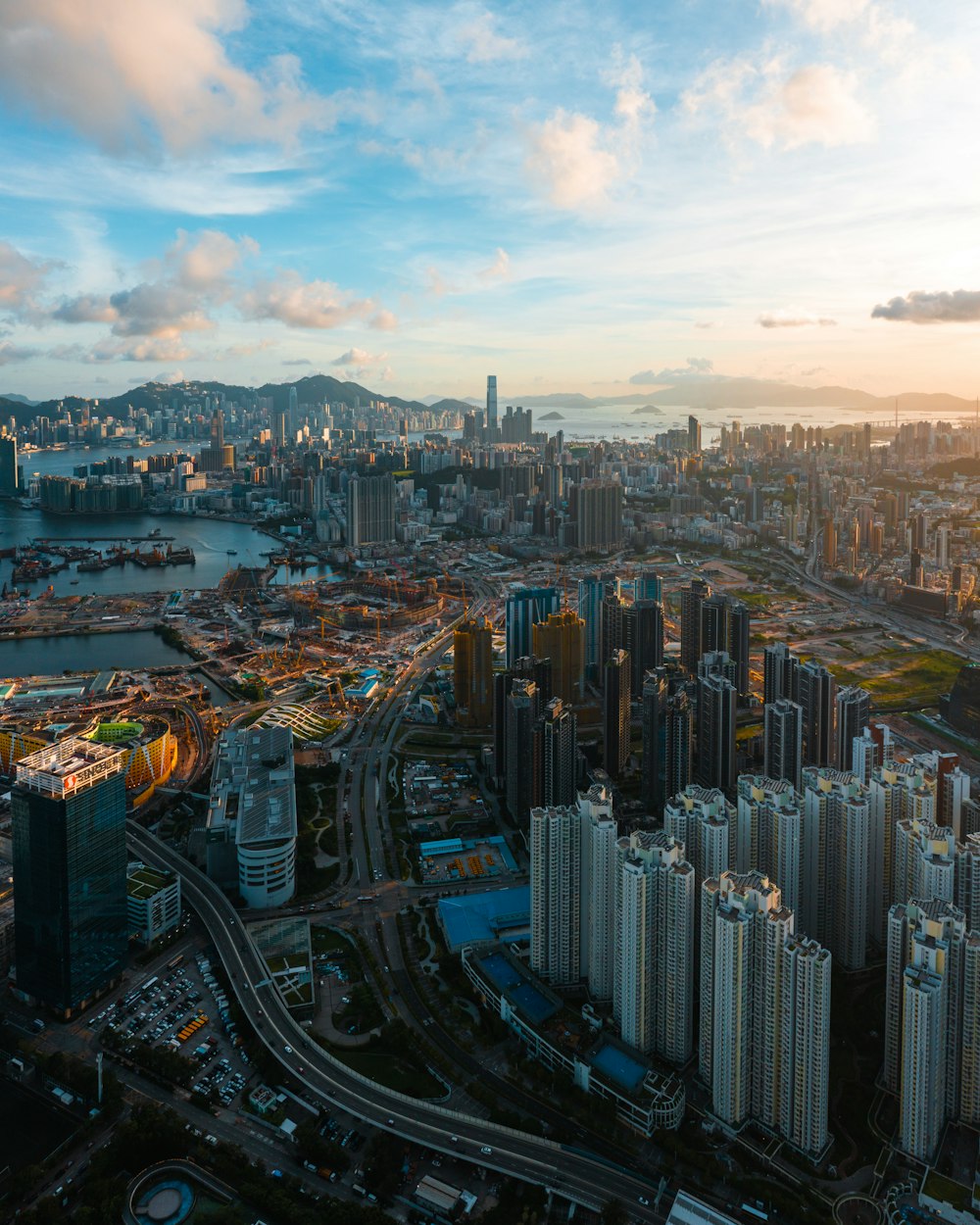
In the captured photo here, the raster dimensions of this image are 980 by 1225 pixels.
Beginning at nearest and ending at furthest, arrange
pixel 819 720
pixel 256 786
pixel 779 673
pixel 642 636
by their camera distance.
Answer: pixel 256 786
pixel 819 720
pixel 779 673
pixel 642 636

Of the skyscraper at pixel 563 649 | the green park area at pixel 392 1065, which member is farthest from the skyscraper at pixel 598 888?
the skyscraper at pixel 563 649

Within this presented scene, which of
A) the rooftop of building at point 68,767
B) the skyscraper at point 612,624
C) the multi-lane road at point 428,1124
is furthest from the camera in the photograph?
the skyscraper at point 612,624

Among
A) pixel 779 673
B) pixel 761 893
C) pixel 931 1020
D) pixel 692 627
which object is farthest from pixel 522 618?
pixel 931 1020

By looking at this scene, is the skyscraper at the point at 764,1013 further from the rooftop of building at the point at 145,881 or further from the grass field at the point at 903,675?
the grass field at the point at 903,675

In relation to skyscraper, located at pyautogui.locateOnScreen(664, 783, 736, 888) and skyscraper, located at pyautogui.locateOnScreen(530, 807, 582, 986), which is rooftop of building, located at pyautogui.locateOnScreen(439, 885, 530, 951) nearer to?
skyscraper, located at pyautogui.locateOnScreen(530, 807, 582, 986)

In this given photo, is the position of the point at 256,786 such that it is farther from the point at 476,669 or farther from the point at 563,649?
the point at 563,649

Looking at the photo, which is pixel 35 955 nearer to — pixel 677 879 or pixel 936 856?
pixel 677 879
